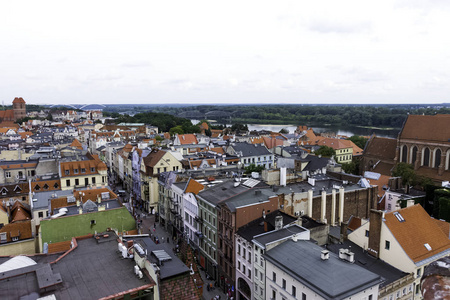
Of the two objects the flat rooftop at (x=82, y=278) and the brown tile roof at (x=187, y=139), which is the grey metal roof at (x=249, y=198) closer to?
the flat rooftop at (x=82, y=278)

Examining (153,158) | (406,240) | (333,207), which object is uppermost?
(153,158)

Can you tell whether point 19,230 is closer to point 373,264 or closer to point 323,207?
point 323,207

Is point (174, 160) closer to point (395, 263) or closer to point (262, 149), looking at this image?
point (262, 149)

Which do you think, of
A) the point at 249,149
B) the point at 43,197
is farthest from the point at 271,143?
the point at 43,197

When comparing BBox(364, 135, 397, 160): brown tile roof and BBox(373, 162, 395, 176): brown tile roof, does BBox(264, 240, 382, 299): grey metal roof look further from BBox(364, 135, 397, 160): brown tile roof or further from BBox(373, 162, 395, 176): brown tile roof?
BBox(364, 135, 397, 160): brown tile roof

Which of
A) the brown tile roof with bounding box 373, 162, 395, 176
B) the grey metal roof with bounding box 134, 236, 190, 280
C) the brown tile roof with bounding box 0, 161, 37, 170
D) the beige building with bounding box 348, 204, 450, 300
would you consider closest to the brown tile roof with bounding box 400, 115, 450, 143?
the brown tile roof with bounding box 373, 162, 395, 176

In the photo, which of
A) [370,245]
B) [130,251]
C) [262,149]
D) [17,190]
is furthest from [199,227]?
[262,149]

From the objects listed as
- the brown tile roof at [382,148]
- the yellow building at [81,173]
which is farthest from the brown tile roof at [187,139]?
the brown tile roof at [382,148]

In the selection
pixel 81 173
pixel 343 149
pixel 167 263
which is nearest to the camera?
pixel 167 263
